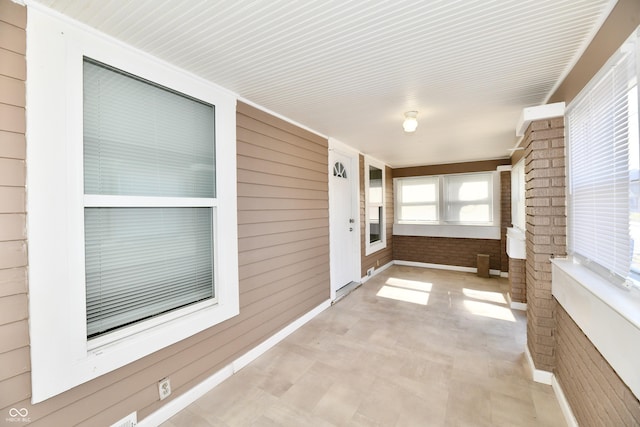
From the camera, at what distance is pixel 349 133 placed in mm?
3623

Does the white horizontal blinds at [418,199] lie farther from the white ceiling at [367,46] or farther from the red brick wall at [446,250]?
the white ceiling at [367,46]

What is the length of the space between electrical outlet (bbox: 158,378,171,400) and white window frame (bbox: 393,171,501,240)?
215 inches

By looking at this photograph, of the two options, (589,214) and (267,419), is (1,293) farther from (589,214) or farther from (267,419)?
(589,214)

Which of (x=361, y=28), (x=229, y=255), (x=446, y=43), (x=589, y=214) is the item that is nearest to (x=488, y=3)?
(x=446, y=43)

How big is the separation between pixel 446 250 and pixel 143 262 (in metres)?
5.85

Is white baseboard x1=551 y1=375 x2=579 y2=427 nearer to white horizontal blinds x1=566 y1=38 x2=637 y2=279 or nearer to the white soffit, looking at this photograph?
white horizontal blinds x1=566 y1=38 x2=637 y2=279

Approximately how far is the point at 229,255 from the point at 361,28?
1870mm

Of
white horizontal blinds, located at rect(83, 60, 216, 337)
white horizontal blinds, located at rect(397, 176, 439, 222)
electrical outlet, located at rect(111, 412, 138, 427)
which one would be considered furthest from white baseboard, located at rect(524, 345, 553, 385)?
white horizontal blinds, located at rect(397, 176, 439, 222)

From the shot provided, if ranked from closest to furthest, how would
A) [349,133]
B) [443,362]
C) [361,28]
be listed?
[361,28] → [443,362] → [349,133]

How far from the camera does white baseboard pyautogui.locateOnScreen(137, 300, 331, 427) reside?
1763mm

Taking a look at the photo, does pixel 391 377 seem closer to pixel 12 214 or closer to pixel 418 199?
pixel 12 214

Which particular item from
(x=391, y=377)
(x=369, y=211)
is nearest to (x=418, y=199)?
(x=369, y=211)

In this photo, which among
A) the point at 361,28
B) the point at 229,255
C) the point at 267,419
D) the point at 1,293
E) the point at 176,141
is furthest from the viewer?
the point at 229,255

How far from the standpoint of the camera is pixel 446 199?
594 centimetres
